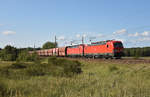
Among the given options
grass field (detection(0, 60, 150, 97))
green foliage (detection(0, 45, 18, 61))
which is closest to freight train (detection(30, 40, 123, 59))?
grass field (detection(0, 60, 150, 97))

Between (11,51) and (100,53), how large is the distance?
29.4 metres

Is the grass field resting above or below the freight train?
below

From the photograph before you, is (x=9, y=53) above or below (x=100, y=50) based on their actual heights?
below

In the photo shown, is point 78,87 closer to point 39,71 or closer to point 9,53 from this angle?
point 39,71

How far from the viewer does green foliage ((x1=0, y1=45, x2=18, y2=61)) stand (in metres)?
49.2

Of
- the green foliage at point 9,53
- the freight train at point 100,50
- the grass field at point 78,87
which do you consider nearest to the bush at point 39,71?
the grass field at point 78,87

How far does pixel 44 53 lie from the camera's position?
71250 millimetres

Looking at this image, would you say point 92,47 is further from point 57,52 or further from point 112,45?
point 57,52

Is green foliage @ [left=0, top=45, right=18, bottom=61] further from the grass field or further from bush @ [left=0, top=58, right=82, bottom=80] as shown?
the grass field

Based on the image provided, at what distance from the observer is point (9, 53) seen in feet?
169

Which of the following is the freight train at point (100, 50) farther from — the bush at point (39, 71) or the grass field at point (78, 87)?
the grass field at point (78, 87)

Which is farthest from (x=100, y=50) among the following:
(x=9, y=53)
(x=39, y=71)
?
(x=9, y=53)

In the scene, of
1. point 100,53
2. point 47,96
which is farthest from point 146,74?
point 100,53

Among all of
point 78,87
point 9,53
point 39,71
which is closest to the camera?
point 78,87
